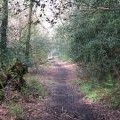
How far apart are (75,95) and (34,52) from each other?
11.2 m

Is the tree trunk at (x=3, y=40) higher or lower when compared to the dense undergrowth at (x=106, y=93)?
higher

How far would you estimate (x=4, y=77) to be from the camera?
1261cm

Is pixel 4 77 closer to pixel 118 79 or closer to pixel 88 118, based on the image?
pixel 88 118

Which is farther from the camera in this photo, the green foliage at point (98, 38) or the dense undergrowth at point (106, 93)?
the dense undergrowth at point (106, 93)

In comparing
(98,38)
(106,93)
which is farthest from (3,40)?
(106,93)

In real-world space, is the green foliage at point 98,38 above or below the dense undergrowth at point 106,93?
above

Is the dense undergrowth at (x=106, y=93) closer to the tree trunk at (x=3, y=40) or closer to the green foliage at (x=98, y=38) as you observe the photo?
the green foliage at (x=98, y=38)

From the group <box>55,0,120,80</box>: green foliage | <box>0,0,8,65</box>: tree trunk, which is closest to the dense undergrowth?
<box>55,0,120,80</box>: green foliage

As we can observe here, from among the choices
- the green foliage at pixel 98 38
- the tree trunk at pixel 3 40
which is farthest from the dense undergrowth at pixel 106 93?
the tree trunk at pixel 3 40


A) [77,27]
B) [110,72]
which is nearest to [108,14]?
[77,27]

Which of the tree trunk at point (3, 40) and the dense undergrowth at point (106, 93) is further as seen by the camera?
the tree trunk at point (3, 40)

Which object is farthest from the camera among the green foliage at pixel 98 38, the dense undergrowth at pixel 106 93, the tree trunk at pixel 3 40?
the tree trunk at pixel 3 40

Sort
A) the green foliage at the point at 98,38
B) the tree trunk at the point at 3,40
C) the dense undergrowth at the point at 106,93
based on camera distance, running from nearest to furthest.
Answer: the green foliage at the point at 98,38, the dense undergrowth at the point at 106,93, the tree trunk at the point at 3,40

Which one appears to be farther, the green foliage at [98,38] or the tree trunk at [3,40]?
the tree trunk at [3,40]
